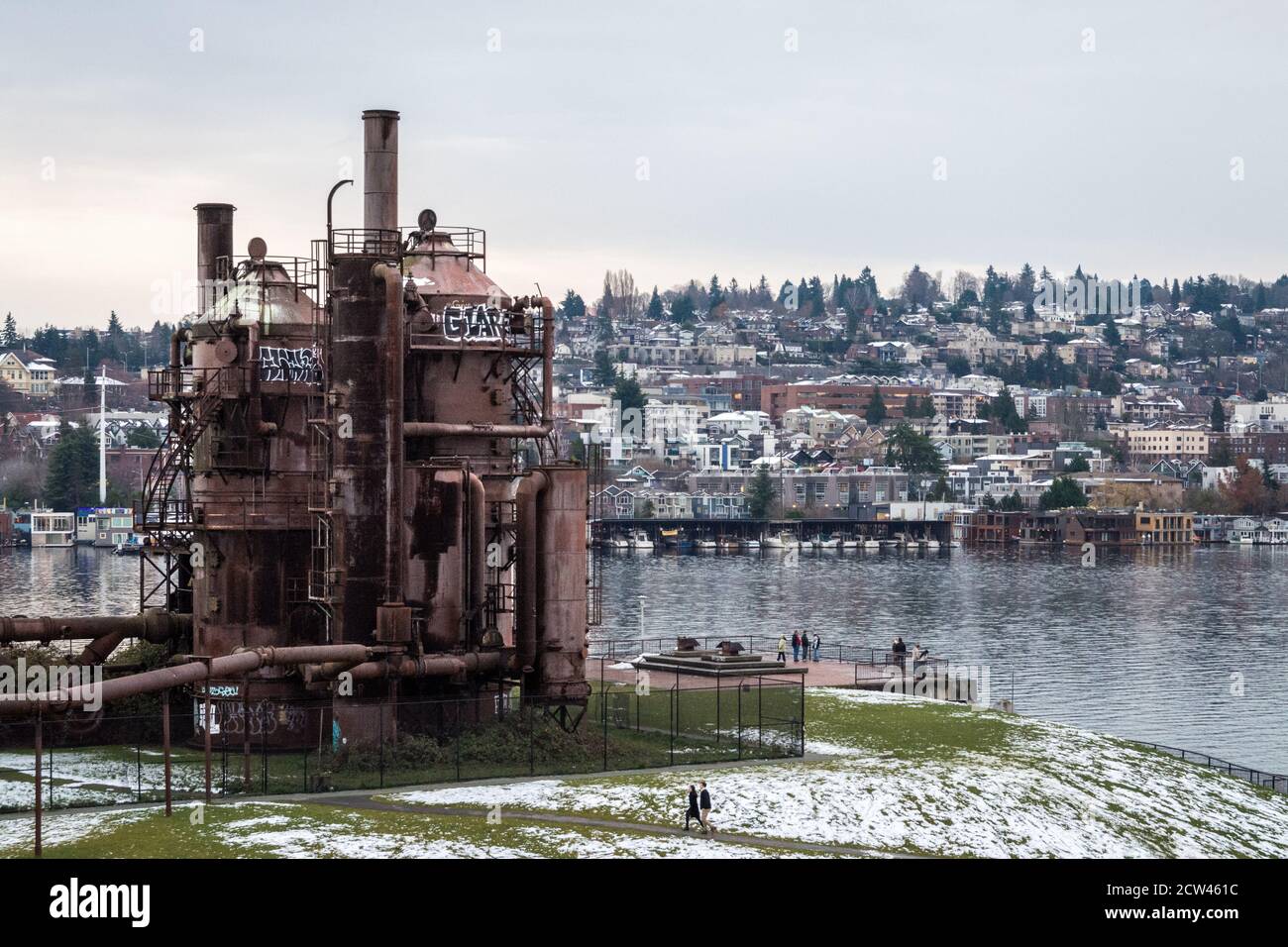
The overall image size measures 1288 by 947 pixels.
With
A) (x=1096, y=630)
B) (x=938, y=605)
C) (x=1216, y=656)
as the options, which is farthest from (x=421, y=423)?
(x=938, y=605)

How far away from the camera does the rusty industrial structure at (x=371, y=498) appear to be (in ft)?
182

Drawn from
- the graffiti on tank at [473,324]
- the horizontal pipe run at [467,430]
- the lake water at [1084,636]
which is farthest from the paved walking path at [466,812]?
the lake water at [1084,636]

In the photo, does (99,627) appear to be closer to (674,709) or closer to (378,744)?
(378,744)

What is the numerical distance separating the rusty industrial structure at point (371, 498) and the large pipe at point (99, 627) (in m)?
0.08

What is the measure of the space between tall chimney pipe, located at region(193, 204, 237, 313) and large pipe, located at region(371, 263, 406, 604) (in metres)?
12.5

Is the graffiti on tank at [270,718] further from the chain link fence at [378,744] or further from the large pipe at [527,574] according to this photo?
the large pipe at [527,574]

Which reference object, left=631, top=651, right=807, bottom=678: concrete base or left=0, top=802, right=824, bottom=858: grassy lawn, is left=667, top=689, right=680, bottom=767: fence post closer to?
left=631, top=651, right=807, bottom=678: concrete base

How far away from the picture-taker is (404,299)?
5716 cm

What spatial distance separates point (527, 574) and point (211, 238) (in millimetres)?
18247

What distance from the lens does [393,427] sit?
5566 cm

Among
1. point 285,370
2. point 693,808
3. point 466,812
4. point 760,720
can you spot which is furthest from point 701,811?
point 285,370

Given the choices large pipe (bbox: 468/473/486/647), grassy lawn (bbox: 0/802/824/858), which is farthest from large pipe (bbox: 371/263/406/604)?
grassy lawn (bbox: 0/802/824/858)
